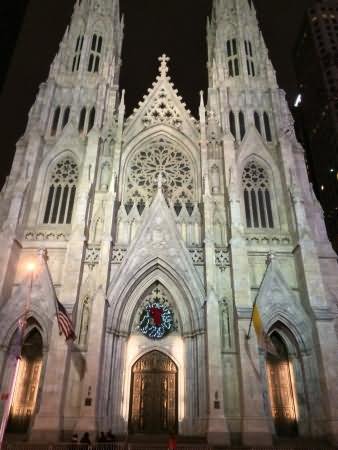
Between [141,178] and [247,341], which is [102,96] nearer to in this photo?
[141,178]

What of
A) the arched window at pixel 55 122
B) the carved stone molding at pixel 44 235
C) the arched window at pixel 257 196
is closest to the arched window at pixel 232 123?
the arched window at pixel 257 196

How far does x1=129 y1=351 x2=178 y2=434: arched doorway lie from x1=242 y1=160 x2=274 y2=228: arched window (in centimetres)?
975

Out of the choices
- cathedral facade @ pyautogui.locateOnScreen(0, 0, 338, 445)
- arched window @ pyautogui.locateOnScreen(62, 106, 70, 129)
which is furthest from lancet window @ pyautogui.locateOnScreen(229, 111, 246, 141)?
arched window @ pyautogui.locateOnScreen(62, 106, 70, 129)

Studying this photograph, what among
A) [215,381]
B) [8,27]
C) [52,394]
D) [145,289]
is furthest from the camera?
[145,289]

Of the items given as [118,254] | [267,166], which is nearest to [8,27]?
[118,254]

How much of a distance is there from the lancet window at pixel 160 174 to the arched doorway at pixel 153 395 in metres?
9.37

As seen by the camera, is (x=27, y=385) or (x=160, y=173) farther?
(x=160, y=173)

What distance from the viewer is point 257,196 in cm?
2366

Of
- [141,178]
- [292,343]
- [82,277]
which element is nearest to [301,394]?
[292,343]

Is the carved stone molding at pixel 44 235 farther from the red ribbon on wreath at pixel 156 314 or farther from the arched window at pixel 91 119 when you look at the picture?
the arched window at pixel 91 119

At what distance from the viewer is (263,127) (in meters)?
26.3

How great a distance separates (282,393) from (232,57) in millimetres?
26155

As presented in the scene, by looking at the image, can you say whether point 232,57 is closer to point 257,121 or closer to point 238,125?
Result: point 257,121

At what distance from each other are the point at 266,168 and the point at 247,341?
39.6 feet
